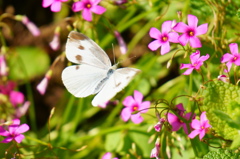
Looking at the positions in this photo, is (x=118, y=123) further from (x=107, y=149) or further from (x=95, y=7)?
(x=95, y=7)

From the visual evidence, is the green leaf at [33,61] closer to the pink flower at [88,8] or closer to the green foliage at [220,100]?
the pink flower at [88,8]

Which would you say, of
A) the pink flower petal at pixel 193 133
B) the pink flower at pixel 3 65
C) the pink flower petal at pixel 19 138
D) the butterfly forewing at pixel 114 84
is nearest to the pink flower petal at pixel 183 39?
the butterfly forewing at pixel 114 84

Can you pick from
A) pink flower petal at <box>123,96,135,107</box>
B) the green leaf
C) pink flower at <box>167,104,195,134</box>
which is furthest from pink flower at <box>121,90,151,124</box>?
the green leaf

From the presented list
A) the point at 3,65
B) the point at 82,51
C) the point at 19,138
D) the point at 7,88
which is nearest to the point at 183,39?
the point at 82,51

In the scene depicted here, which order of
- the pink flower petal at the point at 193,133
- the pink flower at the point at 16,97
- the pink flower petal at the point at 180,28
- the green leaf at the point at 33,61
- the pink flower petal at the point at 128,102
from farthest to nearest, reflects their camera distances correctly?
the green leaf at the point at 33,61, the pink flower at the point at 16,97, the pink flower petal at the point at 128,102, the pink flower petal at the point at 180,28, the pink flower petal at the point at 193,133

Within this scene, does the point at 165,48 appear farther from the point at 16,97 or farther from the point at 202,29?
the point at 16,97

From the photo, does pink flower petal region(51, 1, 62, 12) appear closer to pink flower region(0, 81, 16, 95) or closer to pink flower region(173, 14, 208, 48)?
pink flower region(173, 14, 208, 48)

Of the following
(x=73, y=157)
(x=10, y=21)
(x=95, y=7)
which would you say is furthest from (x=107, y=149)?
(x=10, y=21)

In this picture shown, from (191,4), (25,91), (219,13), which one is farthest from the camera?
(25,91)
